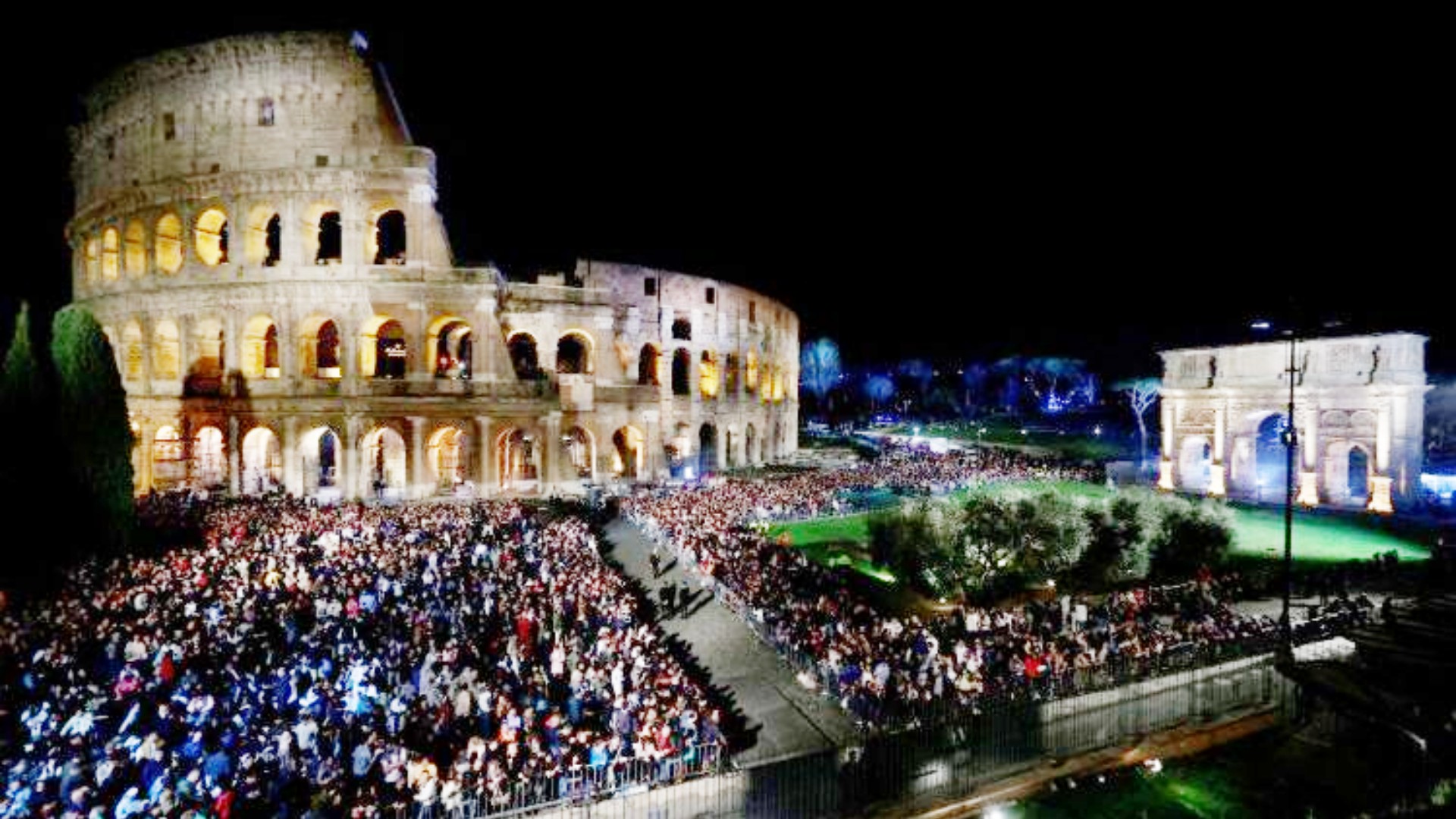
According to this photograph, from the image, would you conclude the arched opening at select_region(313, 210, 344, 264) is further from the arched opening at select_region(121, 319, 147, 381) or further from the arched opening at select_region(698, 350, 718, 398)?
the arched opening at select_region(698, 350, 718, 398)

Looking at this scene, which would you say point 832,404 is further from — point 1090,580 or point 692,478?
point 1090,580

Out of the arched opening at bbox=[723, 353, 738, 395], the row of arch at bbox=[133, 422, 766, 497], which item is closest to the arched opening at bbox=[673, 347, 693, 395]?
the arched opening at bbox=[723, 353, 738, 395]

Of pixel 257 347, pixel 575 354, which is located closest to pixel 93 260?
pixel 257 347

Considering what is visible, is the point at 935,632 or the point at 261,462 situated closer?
the point at 935,632

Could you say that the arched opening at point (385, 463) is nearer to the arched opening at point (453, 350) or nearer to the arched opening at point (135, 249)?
the arched opening at point (453, 350)

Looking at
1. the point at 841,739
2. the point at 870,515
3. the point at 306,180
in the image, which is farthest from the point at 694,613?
the point at 306,180

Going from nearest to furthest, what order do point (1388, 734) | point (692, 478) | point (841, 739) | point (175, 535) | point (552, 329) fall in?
1. point (841, 739)
2. point (1388, 734)
3. point (175, 535)
4. point (552, 329)
5. point (692, 478)

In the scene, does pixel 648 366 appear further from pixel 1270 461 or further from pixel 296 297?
pixel 1270 461
